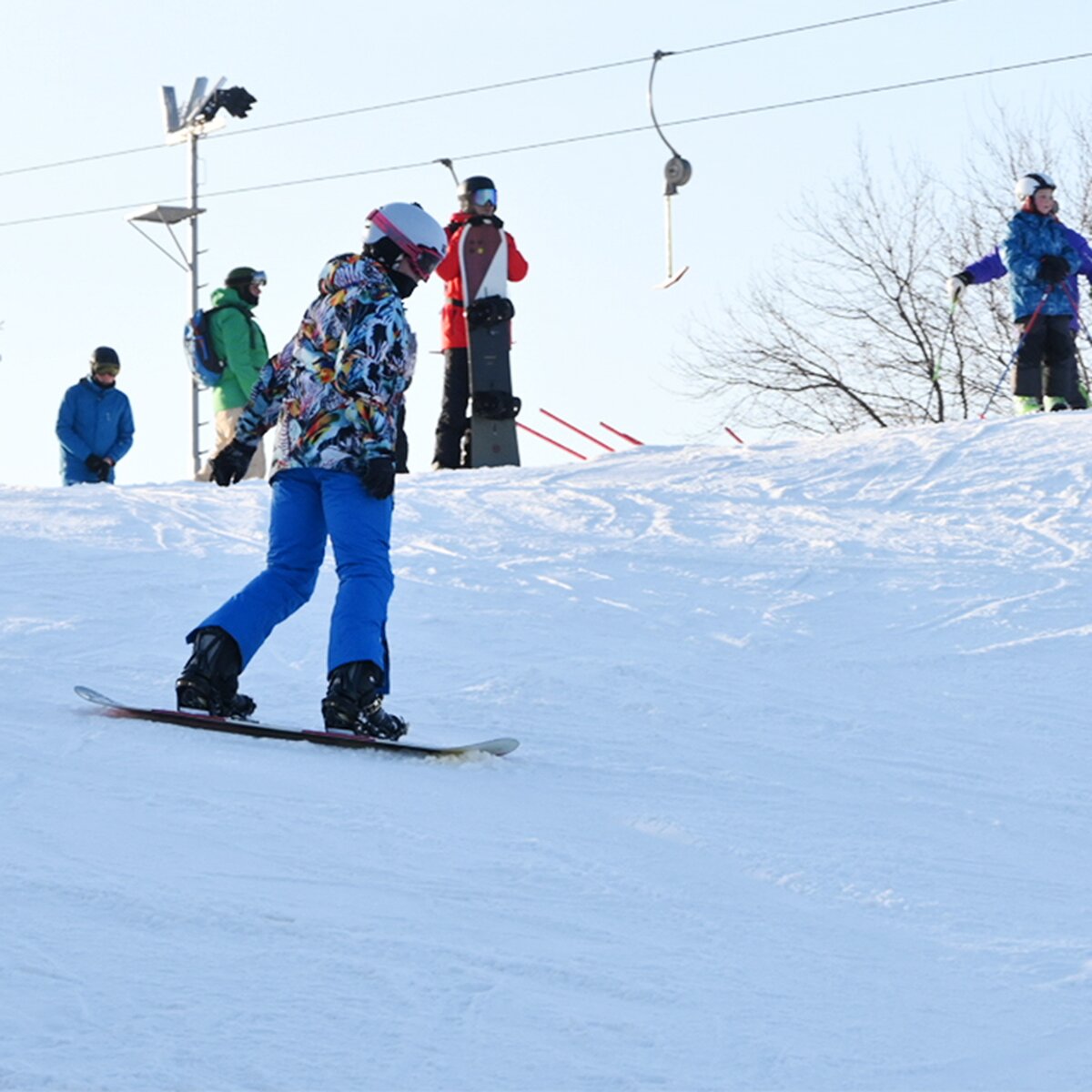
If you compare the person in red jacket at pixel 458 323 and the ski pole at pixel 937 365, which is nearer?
the person in red jacket at pixel 458 323

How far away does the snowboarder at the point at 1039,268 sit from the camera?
449 inches

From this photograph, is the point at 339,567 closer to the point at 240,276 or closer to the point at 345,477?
the point at 345,477

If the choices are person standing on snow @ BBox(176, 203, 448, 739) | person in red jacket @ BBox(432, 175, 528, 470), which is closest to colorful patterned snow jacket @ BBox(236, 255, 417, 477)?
person standing on snow @ BBox(176, 203, 448, 739)

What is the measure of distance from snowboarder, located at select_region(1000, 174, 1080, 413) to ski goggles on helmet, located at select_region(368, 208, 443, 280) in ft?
22.4

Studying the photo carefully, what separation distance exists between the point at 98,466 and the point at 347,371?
24.9 feet

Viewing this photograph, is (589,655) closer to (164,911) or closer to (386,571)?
(386,571)

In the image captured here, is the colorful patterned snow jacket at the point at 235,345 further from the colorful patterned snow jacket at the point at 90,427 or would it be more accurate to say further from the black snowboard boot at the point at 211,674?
the black snowboard boot at the point at 211,674

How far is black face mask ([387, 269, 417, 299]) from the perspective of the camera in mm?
5441

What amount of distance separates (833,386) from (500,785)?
2767cm

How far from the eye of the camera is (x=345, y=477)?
17.6 ft

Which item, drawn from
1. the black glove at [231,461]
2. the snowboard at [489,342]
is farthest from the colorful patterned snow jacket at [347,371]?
the snowboard at [489,342]

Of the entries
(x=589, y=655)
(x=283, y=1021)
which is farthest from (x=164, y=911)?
(x=589, y=655)

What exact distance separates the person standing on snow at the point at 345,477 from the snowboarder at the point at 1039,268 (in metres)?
6.85

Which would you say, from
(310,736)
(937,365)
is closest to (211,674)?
(310,736)
